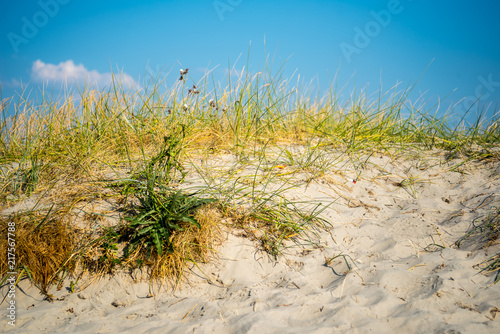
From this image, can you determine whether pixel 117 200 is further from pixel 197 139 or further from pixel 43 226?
pixel 197 139

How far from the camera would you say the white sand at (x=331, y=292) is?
5.77 feet

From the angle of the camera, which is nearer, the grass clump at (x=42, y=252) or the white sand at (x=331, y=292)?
the white sand at (x=331, y=292)

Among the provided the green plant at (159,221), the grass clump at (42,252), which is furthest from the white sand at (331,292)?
the green plant at (159,221)

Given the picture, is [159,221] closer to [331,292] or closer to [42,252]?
[42,252]

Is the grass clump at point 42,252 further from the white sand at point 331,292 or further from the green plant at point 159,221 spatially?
the green plant at point 159,221

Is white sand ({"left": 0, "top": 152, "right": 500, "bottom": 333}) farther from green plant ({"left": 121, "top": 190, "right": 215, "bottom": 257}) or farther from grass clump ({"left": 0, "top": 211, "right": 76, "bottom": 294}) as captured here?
green plant ({"left": 121, "top": 190, "right": 215, "bottom": 257})

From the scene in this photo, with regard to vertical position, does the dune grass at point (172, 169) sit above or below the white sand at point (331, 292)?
above

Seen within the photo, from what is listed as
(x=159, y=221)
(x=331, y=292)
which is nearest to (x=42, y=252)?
(x=159, y=221)

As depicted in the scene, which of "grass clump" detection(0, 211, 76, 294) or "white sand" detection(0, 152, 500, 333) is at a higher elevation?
Answer: "grass clump" detection(0, 211, 76, 294)

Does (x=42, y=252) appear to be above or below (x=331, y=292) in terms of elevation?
above

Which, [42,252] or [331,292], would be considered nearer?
[331,292]

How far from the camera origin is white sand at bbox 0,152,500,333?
5.77 ft

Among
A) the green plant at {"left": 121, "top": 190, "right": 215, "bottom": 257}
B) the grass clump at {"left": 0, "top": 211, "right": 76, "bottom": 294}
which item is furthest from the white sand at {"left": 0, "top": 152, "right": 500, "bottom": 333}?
the green plant at {"left": 121, "top": 190, "right": 215, "bottom": 257}

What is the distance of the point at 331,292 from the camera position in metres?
2.01
